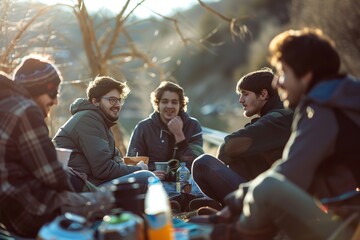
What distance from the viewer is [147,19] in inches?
441

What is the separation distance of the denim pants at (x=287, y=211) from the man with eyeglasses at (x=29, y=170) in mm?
859

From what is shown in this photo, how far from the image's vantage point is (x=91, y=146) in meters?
6.01

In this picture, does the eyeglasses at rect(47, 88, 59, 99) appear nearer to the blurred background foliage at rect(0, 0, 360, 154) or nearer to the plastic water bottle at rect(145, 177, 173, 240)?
the plastic water bottle at rect(145, 177, 173, 240)

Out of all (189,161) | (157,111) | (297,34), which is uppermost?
(297,34)

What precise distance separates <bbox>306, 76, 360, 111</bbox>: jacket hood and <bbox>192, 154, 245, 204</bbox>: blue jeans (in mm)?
2008

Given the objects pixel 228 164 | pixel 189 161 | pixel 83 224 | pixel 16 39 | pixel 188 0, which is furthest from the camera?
pixel 188 0

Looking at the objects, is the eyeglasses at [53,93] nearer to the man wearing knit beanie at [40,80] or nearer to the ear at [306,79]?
the man wearing knit beanie at [40,80]

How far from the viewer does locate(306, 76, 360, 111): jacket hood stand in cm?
365

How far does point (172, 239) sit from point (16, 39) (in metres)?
4.63

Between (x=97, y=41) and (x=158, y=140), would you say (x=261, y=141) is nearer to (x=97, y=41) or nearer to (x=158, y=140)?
(x=158, y=140)

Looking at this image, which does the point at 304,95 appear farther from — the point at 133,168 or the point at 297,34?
the point at 133,168

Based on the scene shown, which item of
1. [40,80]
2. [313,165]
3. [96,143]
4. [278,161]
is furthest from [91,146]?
[313,165]

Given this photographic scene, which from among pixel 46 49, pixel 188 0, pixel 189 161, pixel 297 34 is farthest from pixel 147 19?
pixel 297 34

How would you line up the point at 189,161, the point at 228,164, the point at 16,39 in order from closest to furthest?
the point at 228,164 → the point at 189,161 → the point at 16,39
